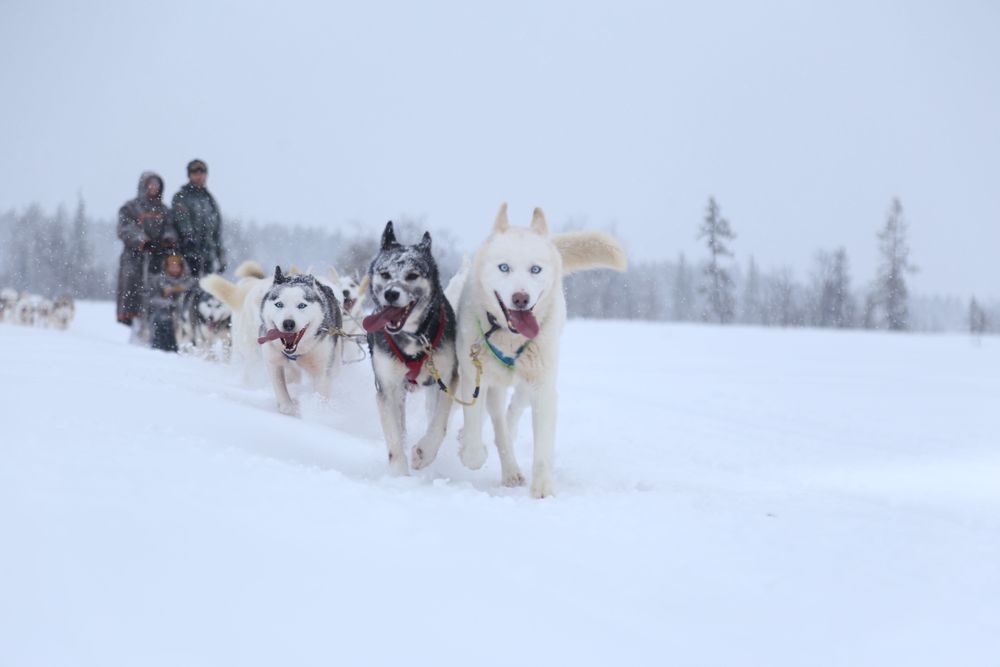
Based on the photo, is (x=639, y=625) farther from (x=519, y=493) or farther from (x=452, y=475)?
(x=452, y=475)

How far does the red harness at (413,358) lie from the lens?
12.9ft

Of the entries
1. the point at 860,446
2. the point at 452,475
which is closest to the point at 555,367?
the point at 452,475

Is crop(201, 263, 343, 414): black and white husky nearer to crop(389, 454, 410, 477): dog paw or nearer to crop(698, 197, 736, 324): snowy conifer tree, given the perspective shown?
crop(389, 454, 410, 477): dog paw

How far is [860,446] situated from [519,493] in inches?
167

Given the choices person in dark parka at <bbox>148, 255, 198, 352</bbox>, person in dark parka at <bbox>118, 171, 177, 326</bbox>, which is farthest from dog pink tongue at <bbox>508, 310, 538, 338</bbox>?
person in dark parka at <bbox>118, 171, 177, 326</bbox>

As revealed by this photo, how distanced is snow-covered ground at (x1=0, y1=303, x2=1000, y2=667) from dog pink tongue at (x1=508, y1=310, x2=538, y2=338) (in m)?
0.70

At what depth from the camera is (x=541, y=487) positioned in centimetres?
355

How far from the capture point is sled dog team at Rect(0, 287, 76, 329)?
13.8 meters

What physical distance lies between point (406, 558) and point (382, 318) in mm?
1727

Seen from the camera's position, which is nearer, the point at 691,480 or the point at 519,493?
the point at 519,493

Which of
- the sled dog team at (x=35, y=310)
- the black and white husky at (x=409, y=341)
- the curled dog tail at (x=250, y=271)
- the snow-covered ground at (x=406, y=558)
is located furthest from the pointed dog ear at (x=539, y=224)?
the sled dog team at (x=35, y=310)

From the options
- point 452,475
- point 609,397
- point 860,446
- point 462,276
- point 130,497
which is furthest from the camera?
point 609,397

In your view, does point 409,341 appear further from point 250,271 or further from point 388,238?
point 250,271

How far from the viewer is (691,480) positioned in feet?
14.5
